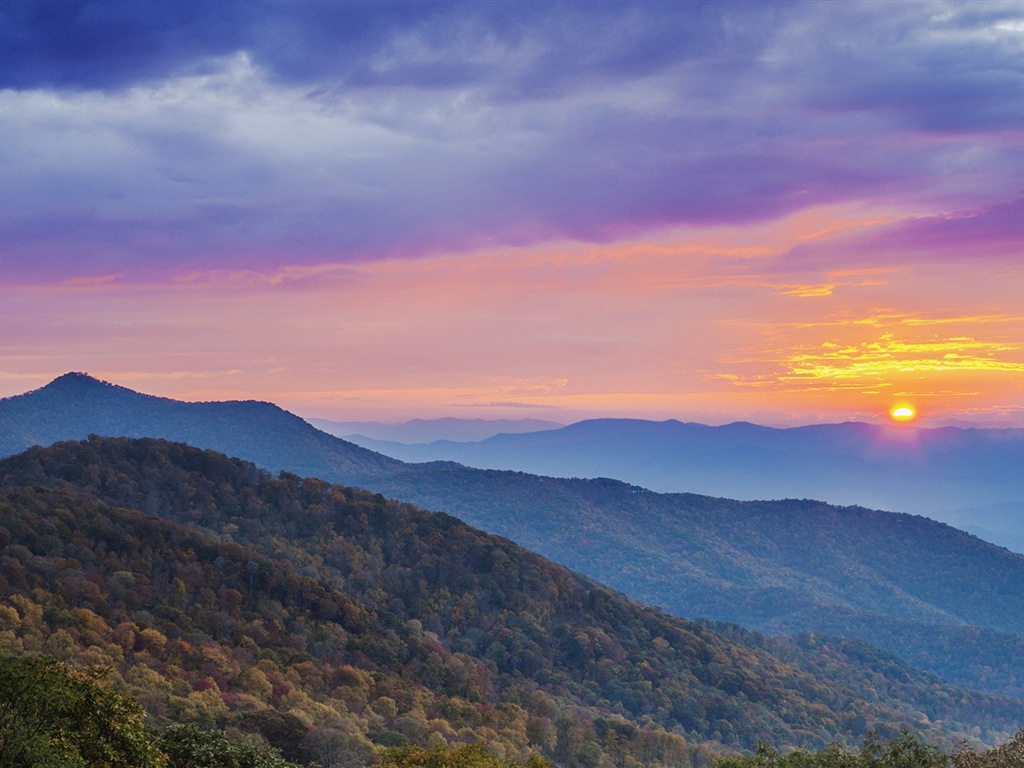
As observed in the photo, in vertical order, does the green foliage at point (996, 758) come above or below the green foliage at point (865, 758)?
above

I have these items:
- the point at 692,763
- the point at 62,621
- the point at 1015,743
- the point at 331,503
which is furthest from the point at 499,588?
the point at 1015,743

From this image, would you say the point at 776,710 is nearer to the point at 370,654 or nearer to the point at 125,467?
the point at 370,654

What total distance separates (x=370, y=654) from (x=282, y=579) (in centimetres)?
1496

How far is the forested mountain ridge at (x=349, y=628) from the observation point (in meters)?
88.4

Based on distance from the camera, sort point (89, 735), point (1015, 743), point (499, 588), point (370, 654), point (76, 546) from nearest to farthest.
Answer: point (89, 735) → point (1015, 743) → point (76, 546) → point (370, 654) → point (499, 588)

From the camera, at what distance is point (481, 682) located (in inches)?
4934

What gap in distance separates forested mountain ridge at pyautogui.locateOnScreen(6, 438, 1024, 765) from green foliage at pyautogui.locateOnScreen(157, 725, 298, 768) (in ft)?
100

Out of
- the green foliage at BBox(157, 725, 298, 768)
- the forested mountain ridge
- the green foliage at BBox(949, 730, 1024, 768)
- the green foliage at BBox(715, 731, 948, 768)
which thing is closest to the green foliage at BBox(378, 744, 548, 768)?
the green foliage at BBox(157, 725, 298, 768)

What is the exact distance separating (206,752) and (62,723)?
739 cm

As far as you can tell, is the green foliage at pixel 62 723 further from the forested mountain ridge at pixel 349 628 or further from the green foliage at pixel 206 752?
the forested mountain ridge at pixel 349 628

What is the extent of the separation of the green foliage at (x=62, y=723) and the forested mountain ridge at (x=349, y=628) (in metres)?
38.6

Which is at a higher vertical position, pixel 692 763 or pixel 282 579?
pixel 282 579

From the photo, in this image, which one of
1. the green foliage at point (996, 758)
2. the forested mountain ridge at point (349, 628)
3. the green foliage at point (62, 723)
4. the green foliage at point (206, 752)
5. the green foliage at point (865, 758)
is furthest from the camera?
the forested mountain ridge at point (349, 628)

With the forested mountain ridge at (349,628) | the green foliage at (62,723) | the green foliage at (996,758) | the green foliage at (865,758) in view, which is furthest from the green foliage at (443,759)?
the forested mountain ridge at (349,628)
